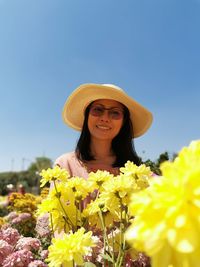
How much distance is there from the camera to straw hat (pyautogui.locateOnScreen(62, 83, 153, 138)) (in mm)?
2203

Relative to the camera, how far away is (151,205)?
1.11ft

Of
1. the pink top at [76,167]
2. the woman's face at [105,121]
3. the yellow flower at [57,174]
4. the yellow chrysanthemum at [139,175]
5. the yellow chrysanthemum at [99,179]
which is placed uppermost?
the woman's face at [105,121]

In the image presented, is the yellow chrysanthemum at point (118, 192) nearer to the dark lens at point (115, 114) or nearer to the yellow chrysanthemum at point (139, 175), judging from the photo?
the yellow chrysanthemum at point (139, 175)

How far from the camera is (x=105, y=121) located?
203 centimetres

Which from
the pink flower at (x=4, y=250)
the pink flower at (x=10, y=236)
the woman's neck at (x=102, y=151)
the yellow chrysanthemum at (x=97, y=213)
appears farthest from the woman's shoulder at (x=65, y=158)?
the yellow chrysanthemum at (x=97, y=213)

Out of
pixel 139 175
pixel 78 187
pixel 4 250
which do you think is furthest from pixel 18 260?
pixel 139 175

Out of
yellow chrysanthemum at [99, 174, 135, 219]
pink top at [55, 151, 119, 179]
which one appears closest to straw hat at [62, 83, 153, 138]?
pink top at [55, 151, 119, 179]

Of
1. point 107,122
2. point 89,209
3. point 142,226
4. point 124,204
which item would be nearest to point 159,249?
point 142,226

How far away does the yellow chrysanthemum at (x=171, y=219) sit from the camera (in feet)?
1.01

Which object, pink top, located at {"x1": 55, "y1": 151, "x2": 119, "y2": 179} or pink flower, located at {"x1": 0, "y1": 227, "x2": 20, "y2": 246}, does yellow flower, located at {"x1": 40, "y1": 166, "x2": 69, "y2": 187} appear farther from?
pink top, located at {"x1": 55, "y1": 151, "x2": 119, "y2": 179}

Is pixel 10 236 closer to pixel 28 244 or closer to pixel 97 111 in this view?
pixel 28 244

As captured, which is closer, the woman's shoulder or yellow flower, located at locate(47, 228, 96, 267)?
yellow flower, located at locate(47, 228, 96, 267)

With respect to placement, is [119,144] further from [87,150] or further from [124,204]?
[124,204]

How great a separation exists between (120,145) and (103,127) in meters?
0.34
